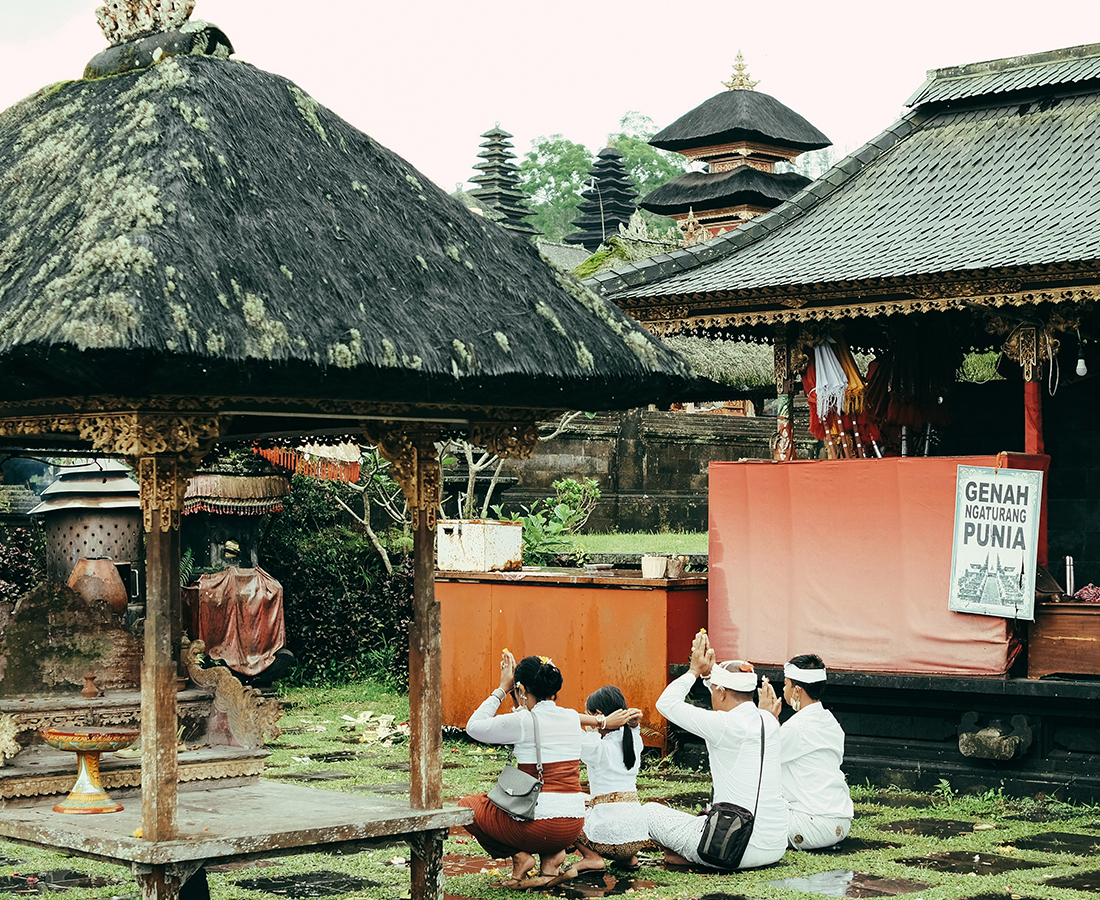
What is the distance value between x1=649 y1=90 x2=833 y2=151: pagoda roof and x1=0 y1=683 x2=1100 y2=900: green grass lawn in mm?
29749

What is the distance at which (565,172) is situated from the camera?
86.2m

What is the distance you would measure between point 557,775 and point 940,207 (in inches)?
312

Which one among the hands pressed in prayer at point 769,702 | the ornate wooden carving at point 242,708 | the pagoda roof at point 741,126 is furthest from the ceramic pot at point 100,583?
the pagoda roof at point 741,126

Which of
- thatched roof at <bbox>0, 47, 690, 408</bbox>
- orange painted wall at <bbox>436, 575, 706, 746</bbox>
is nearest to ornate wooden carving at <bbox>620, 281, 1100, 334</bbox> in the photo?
orange painted wall at <bbox>436, 575, 706, 746</bbox>

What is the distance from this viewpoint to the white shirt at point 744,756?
945cm

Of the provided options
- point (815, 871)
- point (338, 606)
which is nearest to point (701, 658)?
point (815, 871)

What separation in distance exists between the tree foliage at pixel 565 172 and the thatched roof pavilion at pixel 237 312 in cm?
7559

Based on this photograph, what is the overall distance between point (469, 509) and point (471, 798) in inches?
474

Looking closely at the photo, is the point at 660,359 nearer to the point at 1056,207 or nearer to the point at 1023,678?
the point at 1023,678

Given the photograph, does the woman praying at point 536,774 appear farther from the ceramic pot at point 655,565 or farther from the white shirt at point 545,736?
the ceramic pot at point 655,565

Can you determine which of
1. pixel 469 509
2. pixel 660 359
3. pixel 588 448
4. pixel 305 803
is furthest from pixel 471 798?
pixel 588 448

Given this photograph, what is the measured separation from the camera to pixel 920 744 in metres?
13.1

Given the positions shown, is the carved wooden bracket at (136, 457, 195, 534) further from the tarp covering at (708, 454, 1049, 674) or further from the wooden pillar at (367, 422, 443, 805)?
the tarp covering at (708, 454, 1049, 674)

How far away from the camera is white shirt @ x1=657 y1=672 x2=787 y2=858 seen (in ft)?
31.0
